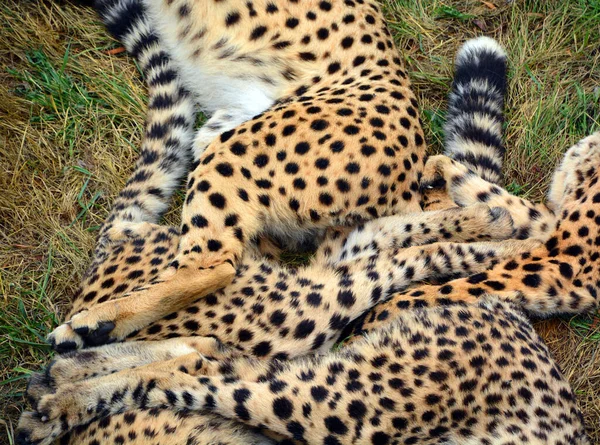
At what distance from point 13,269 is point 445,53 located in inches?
111

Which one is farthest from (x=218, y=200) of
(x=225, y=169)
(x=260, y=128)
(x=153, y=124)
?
(x=153, y=124)

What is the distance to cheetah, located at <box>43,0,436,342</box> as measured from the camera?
338 centimetres

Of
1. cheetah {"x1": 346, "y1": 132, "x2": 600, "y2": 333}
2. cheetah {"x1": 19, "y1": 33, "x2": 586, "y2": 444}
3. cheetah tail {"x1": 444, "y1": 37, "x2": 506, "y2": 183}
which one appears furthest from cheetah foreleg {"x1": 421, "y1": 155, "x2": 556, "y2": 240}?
cheetah {"x1": 19, "y1": 33, "x2": 586, "y2": 444}

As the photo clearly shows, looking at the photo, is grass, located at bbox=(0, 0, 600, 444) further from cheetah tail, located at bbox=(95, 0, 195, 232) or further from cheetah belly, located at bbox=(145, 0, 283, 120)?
cheetah belly, located at bbox=(145, 0, 283, 120)

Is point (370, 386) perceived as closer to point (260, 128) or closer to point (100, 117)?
point (260, 128)

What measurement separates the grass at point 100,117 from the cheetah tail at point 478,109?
0.17m

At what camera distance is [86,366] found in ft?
10.1

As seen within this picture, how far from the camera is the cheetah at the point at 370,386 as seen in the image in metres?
2.96

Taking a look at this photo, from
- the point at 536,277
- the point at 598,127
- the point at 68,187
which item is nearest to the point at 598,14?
the point at 598,127

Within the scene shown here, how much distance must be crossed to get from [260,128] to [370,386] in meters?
1.38

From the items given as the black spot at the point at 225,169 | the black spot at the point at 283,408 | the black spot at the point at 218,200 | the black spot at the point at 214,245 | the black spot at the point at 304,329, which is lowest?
the black spot at the point at 283,408

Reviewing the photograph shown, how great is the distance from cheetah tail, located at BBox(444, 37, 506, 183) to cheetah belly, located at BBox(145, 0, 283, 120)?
3.35 feet

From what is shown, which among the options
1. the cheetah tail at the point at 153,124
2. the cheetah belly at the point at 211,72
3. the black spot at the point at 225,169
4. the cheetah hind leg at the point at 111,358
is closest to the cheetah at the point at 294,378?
the cheetah hind leg at the point at 111,358

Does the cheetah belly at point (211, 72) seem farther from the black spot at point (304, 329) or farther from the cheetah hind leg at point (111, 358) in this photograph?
the cheetah hind leg at point (111, 358)
